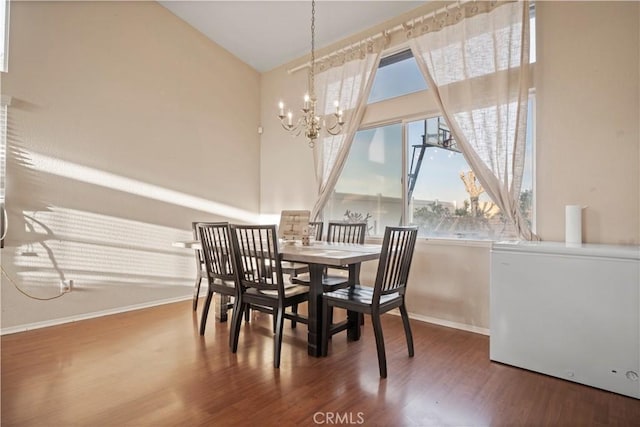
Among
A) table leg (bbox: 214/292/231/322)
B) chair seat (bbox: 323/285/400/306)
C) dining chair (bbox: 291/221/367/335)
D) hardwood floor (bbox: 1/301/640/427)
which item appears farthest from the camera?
table leg (bbox: 214/292/231/322)

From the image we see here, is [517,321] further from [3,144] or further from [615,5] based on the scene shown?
[3,144]

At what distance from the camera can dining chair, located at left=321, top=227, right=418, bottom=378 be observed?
7.09ft

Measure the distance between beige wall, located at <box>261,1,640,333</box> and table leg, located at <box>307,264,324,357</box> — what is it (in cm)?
142

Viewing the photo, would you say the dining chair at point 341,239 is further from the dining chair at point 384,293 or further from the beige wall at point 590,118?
the beige wall at point 590,118

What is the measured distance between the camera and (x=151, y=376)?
2.16m

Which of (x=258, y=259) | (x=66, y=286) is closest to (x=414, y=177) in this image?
(x=258, y=259)

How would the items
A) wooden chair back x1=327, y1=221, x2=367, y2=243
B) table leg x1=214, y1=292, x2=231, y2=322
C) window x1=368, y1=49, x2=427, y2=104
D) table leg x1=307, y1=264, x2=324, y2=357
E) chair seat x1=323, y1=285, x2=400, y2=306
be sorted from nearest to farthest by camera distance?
chair seat x1=323, y1=285, x2=400, y2=306, table leg x1=307, y1=264, x2=324, y2=357, table leg x1=214, y1=292, x2=231, y2=322, wooden chair back x1=327, y1=221, x2=367, y2=243, window x1=368, y1=49, x2=427, y2=104

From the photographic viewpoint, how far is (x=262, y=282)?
2.45 meters

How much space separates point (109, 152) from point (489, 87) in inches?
149

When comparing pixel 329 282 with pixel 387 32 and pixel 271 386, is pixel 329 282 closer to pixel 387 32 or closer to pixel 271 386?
pixel 271 386

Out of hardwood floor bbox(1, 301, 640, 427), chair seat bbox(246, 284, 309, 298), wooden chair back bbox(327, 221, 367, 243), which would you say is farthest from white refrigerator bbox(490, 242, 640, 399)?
chair seat bbox(246, 284, 309, 298)

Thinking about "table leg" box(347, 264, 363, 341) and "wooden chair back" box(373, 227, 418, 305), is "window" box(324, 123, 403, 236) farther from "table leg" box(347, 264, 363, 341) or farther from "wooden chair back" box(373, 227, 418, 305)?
"wooden chair back" box(373, 227, 418, 305)

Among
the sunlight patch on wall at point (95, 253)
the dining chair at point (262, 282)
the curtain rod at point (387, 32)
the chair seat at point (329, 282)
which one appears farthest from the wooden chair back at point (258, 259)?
the curtain rod at point (387, 32)

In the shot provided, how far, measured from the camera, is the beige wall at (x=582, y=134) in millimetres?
2338
